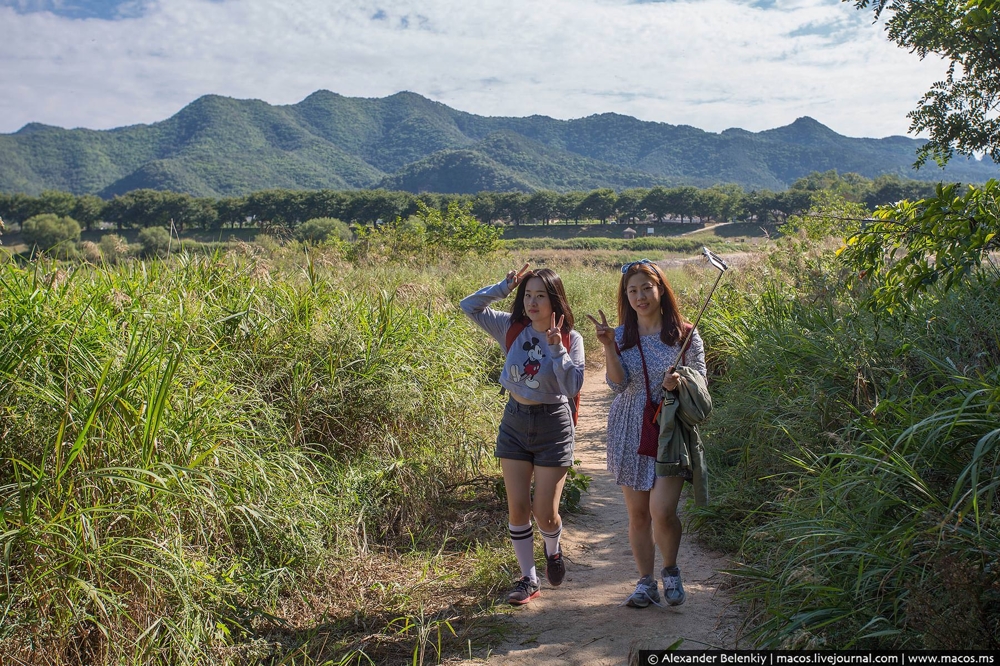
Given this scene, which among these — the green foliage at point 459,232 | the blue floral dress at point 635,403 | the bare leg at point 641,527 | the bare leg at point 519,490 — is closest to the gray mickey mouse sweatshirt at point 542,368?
the blue floral dress at point 635,403

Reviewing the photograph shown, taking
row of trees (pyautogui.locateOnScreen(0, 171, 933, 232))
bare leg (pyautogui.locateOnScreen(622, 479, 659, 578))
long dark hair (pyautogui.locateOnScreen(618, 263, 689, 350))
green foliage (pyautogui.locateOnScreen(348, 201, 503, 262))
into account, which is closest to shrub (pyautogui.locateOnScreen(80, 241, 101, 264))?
long dark hair (pyautogui.locateOnScreen(618, 263, 689, 350))

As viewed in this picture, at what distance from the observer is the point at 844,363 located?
485 centimetres

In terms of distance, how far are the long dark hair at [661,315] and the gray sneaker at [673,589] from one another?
49.6 inches

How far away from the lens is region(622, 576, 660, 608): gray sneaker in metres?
3.87

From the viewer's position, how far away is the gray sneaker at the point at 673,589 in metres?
3.82

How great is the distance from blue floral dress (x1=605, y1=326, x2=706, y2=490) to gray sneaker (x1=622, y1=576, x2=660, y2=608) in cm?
55

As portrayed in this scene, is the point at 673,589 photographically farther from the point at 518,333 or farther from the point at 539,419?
the point at 518,333

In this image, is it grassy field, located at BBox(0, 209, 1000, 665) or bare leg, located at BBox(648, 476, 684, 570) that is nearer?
grassy field, located at BBox(0, 209, 1000, 665)

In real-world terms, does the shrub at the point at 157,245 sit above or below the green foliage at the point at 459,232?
below

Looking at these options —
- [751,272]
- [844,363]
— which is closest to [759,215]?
[751,272]

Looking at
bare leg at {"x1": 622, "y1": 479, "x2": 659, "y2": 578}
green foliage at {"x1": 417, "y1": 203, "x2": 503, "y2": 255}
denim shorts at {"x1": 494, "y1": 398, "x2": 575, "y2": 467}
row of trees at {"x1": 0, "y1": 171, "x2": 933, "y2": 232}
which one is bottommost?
bare leg at {"x1": 622, "y1": 479, "x2": 659, "y2": 578}

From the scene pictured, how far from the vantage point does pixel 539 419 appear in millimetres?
3988

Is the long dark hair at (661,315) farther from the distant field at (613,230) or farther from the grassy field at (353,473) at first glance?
the distant field at (613,230)

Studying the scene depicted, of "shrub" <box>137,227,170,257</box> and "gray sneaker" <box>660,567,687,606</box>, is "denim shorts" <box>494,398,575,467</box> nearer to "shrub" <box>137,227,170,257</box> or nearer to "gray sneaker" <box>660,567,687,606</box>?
"gray sneaker" <box>660,567,687,606</box>
